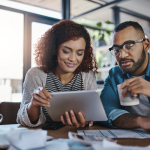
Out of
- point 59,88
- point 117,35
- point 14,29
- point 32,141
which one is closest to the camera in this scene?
point 32,141

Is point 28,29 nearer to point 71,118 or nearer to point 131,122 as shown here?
point 71,118

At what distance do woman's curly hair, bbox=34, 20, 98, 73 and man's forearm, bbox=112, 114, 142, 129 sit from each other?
66cm

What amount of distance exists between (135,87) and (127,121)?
0.67ft

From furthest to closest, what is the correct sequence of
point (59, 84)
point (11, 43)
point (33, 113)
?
1. point (11, 43)
2. point (59, 84)
3. point (33, 113)

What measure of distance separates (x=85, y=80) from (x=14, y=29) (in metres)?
2.61

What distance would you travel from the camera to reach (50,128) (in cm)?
99

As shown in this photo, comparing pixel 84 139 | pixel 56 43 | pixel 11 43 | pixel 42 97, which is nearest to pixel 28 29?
pixel 11 43

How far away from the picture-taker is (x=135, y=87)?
989 millimetres

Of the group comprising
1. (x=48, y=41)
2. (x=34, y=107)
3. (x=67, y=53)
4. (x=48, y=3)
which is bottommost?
(x=34, y=107)

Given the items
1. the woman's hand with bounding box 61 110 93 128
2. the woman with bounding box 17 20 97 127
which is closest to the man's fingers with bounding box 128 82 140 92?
the woman's hand with bounding box 61 110 93 128

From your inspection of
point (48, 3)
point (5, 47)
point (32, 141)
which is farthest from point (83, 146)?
point (48, 3)

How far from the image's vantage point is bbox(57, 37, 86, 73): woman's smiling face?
139cm

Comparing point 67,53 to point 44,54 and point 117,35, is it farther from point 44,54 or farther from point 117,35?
point 117,35

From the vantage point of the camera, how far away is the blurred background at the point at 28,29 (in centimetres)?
346
